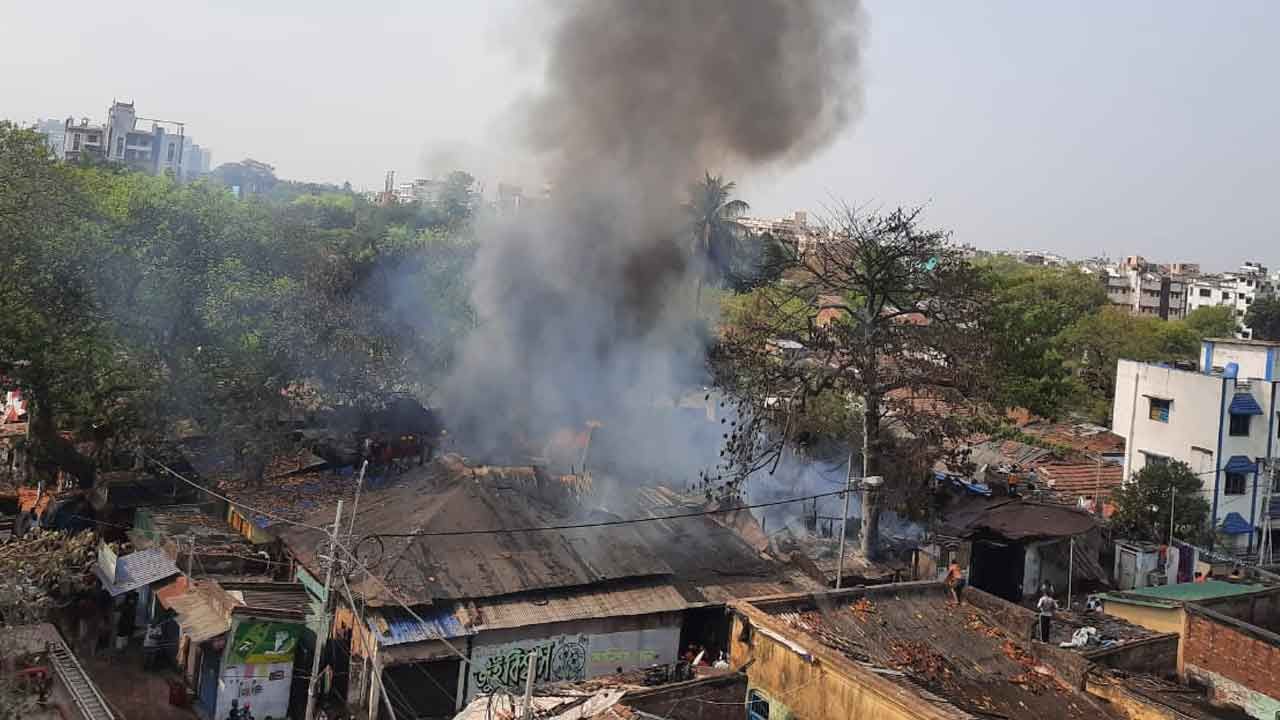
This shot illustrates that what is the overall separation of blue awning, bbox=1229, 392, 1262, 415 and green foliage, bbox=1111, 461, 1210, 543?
101 inches

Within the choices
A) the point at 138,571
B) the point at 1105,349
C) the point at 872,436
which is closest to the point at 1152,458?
the point at 872,436

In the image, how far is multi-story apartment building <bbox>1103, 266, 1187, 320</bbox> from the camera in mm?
78812

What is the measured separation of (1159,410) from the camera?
82.5ft

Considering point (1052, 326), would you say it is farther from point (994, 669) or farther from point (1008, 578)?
point (994, 669)

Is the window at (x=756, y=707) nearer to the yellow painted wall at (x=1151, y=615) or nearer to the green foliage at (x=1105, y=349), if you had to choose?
the yellow painted wall at (x=1151, y=615)

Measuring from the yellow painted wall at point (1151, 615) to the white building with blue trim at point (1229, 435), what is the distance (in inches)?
346

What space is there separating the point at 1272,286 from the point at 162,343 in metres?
85.0

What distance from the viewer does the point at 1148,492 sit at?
22.2 metres

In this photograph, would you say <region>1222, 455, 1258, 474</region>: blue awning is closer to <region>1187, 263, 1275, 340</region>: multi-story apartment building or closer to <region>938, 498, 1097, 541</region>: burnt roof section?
<region>938, 498, 1097, 541</region>: burnt roof section

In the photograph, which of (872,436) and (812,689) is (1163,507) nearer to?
(872,436)

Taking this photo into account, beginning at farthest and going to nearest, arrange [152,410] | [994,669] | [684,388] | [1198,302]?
[1198,302] → [684,388] → [152,410] → [994,669]

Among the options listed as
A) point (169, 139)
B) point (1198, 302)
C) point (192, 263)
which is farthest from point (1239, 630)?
point (169, 139)

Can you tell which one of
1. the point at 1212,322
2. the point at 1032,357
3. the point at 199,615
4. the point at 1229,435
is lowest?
the point at 199,615

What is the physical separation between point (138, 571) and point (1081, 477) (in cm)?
2205
